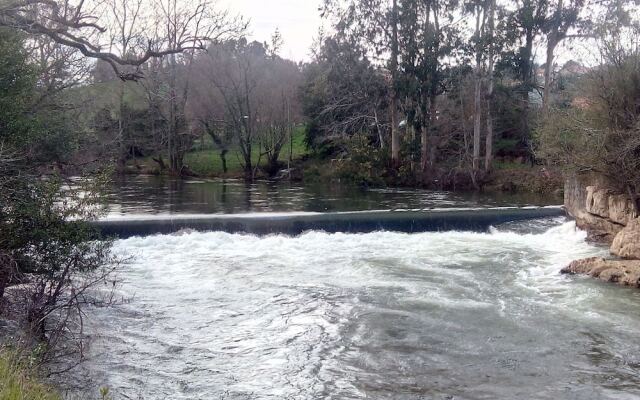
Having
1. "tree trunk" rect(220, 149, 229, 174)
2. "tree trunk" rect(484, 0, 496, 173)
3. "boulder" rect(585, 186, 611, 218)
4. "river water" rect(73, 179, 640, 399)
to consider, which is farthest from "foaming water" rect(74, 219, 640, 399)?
"tree trunk" rect(220, 149, 229, 174)

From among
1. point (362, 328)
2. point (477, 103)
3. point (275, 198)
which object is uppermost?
point (477, 103)

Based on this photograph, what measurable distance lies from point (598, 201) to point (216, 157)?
24.8 metres

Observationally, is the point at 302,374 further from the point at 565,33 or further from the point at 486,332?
the point at 565,33

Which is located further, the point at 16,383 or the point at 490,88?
the point at 490,88

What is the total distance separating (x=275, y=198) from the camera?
20688mm

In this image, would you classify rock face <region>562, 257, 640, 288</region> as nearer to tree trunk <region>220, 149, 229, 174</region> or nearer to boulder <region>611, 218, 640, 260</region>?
boulder <region>611, 218, 640, 260</region>

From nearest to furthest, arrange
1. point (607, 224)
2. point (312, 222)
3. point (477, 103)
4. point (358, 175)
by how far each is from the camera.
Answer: point (607, 224) → point (312, 222) → point (477, 103) → point (358, 175)

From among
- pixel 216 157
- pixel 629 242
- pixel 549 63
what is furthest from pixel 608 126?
pixel 216 157

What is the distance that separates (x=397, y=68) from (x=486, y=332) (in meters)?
20.6

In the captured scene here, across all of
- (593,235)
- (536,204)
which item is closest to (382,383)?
(593,235)

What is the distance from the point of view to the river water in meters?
5.48

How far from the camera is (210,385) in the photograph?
5.44 metres

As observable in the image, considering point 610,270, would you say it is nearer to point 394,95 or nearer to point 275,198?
point 275,198

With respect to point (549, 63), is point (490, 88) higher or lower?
lower
